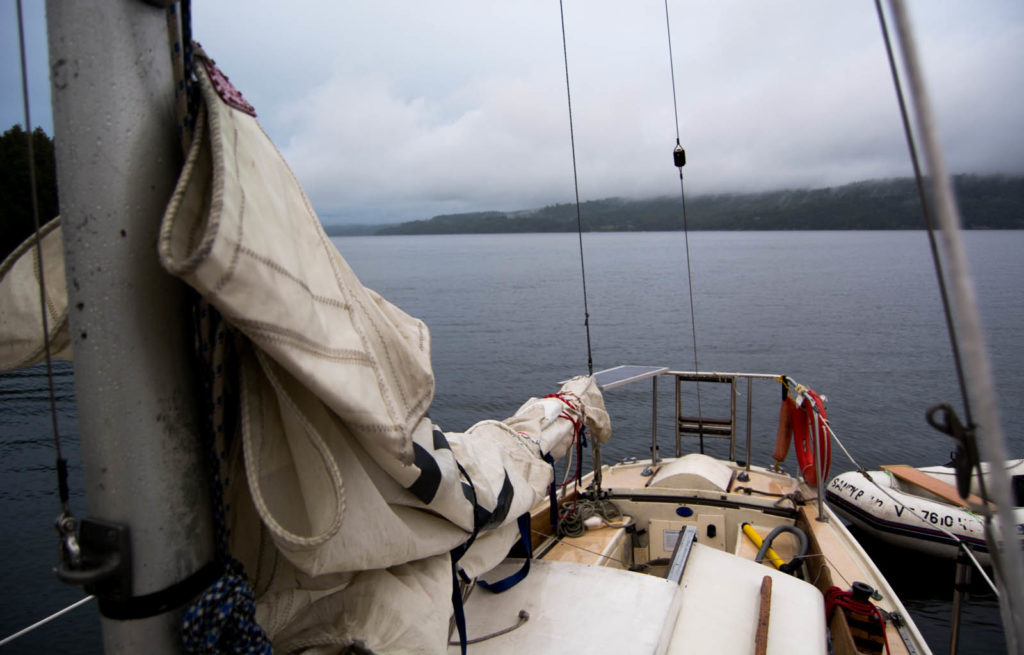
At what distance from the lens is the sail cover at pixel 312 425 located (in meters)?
1.25

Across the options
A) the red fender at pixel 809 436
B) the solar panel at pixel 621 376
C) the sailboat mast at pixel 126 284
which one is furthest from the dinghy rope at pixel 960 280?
the red fender at pixel 809 436

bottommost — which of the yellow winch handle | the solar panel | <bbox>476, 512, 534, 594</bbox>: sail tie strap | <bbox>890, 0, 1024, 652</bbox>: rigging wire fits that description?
the yellow winch handle

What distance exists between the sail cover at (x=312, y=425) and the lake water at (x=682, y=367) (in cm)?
933

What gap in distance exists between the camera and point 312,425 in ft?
5.35

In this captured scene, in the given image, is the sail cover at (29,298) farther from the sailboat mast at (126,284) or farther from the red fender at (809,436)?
the red fender at (809,436)

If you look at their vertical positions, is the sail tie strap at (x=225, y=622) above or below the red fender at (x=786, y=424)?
above

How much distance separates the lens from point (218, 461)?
148 centimetres

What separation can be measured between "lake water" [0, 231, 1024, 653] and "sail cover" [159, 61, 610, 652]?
9325mm

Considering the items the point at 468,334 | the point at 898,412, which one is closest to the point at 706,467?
the point at 898,412

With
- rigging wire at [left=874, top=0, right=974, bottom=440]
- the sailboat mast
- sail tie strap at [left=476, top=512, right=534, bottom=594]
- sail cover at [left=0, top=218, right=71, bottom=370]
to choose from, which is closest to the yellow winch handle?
sail tie strap at [left=476, top=512, right=534, bottom=594]

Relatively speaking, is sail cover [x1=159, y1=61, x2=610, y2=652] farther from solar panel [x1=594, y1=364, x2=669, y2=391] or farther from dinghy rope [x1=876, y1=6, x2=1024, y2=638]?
solar panel [x1=594, y1=364, x2=669, y2=391]

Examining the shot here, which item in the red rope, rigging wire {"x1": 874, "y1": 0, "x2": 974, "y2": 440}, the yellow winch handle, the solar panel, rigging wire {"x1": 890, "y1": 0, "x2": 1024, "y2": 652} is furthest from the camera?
the solar panel

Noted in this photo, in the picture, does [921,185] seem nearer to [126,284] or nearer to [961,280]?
[961,280]

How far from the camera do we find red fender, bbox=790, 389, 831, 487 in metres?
5.89
